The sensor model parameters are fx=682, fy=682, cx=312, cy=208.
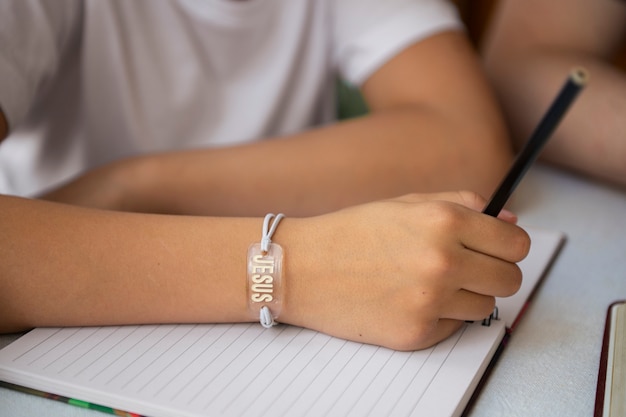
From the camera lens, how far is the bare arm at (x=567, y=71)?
0.82 m

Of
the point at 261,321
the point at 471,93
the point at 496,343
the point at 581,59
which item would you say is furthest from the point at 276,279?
the point at 581,59

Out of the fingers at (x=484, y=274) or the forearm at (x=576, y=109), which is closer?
the fingers at (x=484, y=274)

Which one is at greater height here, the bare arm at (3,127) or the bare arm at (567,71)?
the bare arm at (3,127)

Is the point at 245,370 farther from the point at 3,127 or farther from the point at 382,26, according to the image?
the point at 382,26

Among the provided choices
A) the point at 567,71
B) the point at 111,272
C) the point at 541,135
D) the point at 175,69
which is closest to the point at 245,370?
the point at 111,272

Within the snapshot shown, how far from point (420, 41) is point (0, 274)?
546 millimetres

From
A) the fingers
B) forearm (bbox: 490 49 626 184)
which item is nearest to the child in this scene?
the fingers

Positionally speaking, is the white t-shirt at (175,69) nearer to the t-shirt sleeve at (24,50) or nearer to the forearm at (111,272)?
the t-shirt sleeve at (24,50)

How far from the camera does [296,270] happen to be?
50 cm

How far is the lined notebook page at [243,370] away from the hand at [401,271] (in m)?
0.02

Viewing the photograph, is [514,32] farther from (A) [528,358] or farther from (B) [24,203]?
(B) [24,203]

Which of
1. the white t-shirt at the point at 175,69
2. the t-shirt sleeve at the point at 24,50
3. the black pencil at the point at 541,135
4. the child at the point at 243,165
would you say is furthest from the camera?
the white t-shirt at the point at 175,69

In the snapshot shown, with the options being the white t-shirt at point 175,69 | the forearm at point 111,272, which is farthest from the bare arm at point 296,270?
the white t-shirt at point 175,69

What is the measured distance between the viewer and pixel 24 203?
51 centimetres
